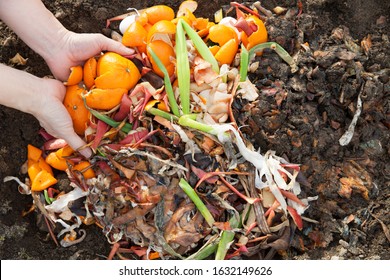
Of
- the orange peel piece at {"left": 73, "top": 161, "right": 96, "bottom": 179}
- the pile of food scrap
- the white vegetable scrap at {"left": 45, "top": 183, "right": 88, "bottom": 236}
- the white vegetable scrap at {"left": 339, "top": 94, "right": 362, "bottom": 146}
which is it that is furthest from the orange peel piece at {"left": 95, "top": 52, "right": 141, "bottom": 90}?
the white vegetable scrap at {"left": 339, "top": 94, "right": 362, "bottom": 146}

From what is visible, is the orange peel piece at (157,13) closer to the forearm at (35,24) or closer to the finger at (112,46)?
the finger at (112,46)

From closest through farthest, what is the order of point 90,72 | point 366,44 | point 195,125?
point 195,125
point 90,72
point 366,44

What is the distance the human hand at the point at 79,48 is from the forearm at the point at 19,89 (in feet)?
0.49

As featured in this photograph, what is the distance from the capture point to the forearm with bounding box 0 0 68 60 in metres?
2.31

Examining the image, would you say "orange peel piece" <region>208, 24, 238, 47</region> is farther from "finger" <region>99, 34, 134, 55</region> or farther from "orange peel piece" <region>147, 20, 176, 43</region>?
"finger" <region>99, 34, 134, 55</region>

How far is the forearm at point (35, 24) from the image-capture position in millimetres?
2309

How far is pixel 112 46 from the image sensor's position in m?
2.36

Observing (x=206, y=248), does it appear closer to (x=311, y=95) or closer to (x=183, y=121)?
(x=183, y=121)

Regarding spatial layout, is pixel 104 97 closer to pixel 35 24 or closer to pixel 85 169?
pixel 85 169

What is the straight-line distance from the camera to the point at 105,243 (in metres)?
2.46

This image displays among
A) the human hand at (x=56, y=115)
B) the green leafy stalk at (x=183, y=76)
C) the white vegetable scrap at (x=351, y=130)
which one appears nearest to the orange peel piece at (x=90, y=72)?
the human hand at (x=56, y=115)

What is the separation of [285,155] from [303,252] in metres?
0.41

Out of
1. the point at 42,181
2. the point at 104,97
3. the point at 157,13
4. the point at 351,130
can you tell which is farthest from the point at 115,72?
the point at 351,130

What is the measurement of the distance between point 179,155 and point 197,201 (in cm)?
20
